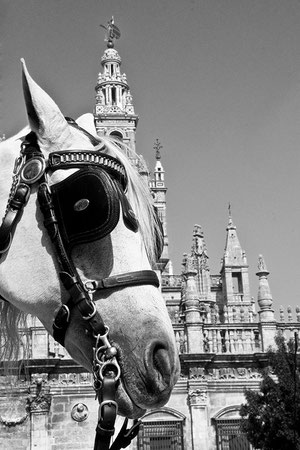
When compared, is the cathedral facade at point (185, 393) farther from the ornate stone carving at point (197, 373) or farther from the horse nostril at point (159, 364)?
the horse nostril at point (159, 364)

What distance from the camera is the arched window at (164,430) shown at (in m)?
17.6

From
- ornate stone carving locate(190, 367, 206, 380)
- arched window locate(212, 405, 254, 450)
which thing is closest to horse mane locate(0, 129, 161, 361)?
arched window locate(212, 405, 254, 450)

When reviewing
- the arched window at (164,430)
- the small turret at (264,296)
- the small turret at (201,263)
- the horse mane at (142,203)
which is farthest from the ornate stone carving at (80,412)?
the small turret at (201,263)

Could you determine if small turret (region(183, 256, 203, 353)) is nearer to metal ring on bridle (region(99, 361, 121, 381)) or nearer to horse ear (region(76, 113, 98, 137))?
horse ear (region(76, 113, 98, 137))

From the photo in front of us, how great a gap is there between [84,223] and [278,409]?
14147 millimetres

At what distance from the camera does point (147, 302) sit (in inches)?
59.0

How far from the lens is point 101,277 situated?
154 centimetres

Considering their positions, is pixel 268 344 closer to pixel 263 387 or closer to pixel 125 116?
pixel 263 387

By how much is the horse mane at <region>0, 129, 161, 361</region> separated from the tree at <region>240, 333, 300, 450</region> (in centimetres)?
1259

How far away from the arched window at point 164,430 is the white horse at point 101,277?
54.6 ft

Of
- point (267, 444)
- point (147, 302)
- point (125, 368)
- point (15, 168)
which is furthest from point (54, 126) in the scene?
point (267, 444)

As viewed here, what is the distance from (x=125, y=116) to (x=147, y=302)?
1505 inches

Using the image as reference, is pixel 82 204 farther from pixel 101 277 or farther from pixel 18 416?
pixel 18 416

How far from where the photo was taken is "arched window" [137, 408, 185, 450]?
1761 cm
